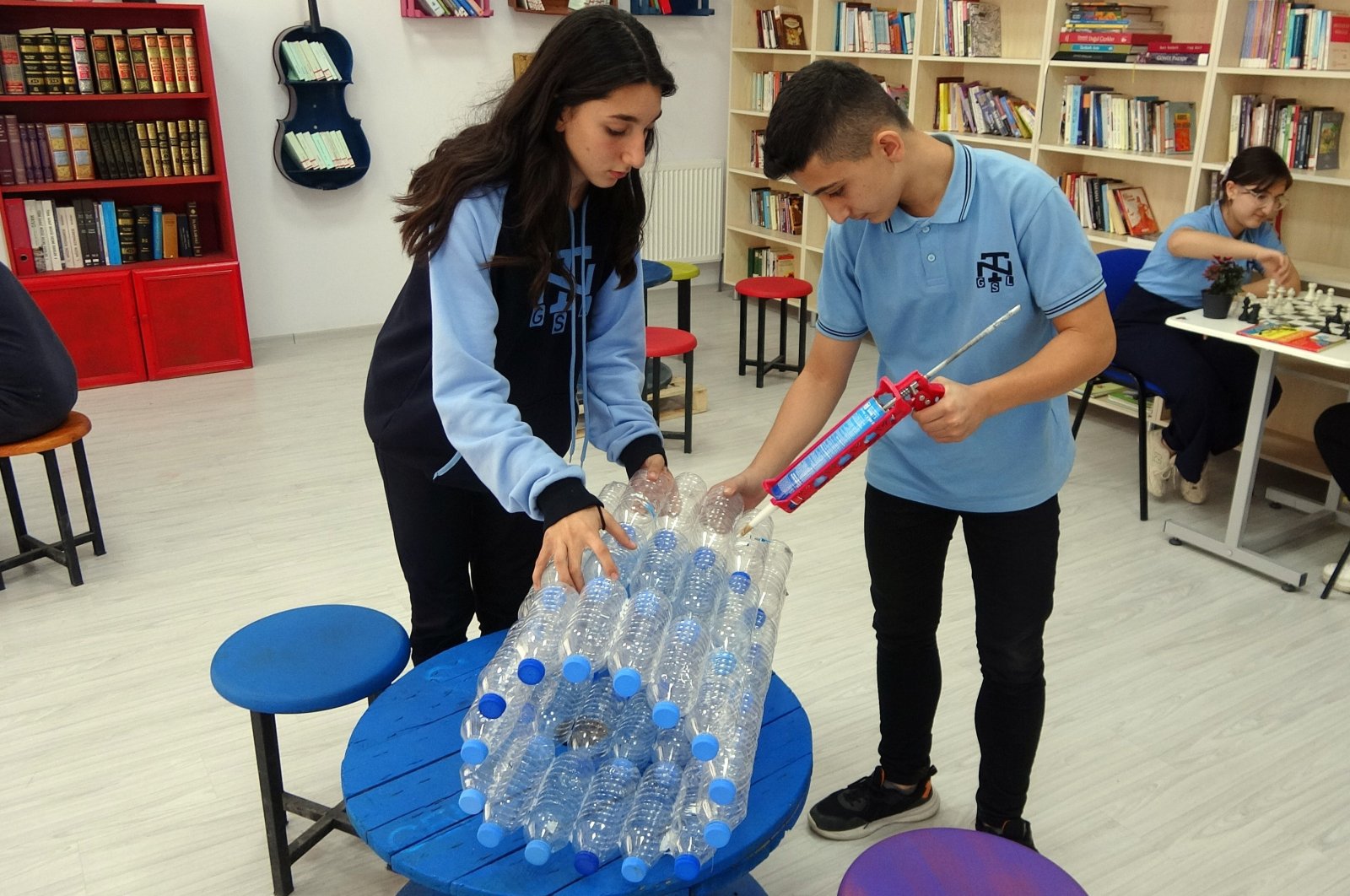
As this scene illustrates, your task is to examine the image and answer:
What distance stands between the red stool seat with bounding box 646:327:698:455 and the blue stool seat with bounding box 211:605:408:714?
219cm

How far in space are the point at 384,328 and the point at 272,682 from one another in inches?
26.6

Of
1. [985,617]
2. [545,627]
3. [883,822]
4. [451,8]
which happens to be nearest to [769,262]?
[451,8]

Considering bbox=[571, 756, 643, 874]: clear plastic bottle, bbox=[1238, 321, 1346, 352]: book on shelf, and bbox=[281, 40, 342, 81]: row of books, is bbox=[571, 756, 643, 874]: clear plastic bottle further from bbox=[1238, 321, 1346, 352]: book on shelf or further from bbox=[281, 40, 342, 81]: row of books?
bbox=[281, 40, 342, 81]: row of books

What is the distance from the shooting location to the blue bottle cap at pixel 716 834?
1301 mm

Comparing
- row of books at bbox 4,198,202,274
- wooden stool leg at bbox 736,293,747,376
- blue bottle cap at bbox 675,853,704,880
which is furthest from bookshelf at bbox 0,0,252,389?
blue bottle cap at bbox 675,853,704,880

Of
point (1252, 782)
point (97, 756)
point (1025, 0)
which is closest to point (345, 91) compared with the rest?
point (1025, 0)

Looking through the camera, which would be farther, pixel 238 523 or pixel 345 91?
pixel 345 91

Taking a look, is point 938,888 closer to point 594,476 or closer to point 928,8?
point 594,476

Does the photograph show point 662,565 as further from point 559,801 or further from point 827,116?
point 827,116

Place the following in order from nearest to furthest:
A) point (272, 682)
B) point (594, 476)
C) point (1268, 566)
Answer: point (272, 682) → point (1268, 566) → point (594, 476)

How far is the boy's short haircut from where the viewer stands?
160cm

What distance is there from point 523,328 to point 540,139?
30cm

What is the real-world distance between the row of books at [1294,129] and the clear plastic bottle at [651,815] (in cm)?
390

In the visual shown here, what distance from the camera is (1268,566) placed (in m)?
3.47
